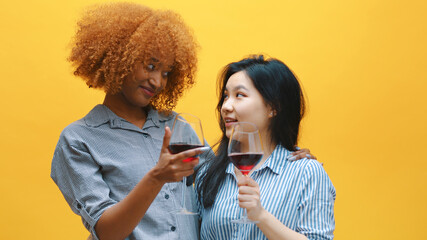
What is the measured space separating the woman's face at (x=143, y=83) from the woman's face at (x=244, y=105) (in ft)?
0.96

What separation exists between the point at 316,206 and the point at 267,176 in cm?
26

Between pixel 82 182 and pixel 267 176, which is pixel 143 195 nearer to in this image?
pixel 82 182

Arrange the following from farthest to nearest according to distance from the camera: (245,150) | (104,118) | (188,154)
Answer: (104,118) → (245,150) → (188,154)

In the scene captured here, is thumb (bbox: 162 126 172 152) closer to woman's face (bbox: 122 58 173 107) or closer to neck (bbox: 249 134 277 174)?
woman's face (bbox: 122 58 173 107)

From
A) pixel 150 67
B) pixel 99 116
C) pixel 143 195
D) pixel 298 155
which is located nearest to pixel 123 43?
pixel 150 67

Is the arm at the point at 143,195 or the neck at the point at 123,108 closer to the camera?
the arm at the point at 143,195

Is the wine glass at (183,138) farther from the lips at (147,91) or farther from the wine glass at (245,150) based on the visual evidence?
the lips at (147,91)

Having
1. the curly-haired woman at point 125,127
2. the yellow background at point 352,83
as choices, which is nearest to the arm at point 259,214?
the curly-haired woman at point 125,127

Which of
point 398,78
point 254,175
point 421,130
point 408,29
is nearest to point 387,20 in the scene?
point 408,29

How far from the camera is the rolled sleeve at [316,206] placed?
184 cm

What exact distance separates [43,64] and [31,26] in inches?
10.2

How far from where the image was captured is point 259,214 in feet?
5.67

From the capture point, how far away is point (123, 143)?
2.00m

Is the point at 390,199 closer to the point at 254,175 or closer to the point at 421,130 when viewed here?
the point at 421,130
